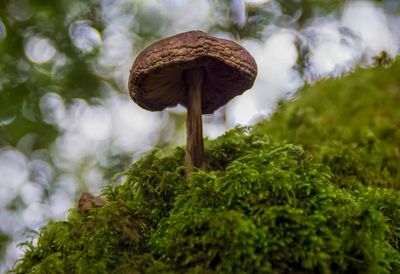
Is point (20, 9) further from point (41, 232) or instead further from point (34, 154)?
point (41, 232)

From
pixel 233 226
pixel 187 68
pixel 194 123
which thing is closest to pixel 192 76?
pixel 187 68

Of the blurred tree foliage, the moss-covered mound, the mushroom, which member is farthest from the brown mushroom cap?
the blurred tree foliage

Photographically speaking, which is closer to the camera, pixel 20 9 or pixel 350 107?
pixel 350 107

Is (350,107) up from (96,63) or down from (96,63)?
down

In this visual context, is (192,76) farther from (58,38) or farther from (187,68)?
(58,38)

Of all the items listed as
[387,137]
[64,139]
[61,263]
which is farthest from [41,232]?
[64,139]

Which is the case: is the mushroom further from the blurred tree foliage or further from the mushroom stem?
the blurred tree foliage
